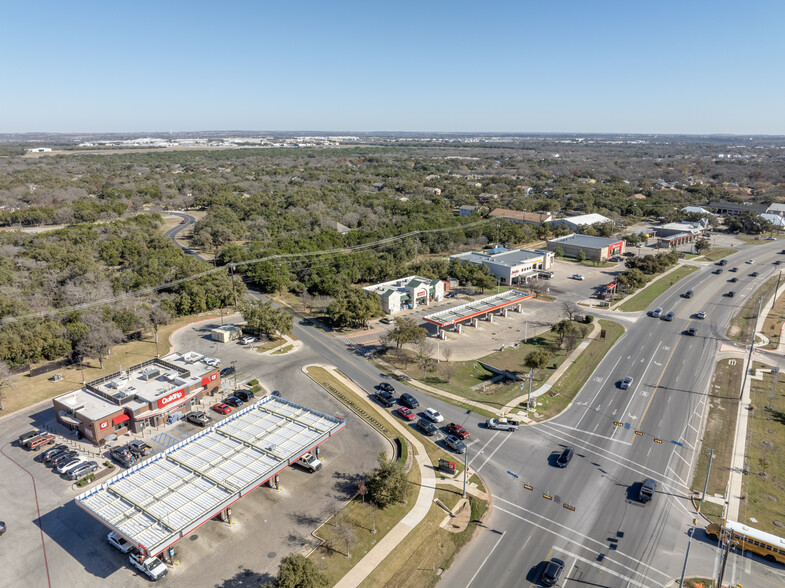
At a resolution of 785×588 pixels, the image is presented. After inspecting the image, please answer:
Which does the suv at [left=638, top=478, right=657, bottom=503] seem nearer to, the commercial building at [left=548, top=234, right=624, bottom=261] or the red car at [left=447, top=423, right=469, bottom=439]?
the red car at [left=447, top=423, right=469, bottom=439]

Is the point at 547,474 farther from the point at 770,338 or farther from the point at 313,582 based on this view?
the point at 770,338

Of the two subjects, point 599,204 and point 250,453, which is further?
point 599,204

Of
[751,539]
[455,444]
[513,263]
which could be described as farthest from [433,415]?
[513,263]

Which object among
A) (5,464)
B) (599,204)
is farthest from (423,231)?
(5,464)

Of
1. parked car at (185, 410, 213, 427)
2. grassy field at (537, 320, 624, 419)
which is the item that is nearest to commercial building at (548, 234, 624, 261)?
grassy field at (537, 320, 624, 419)

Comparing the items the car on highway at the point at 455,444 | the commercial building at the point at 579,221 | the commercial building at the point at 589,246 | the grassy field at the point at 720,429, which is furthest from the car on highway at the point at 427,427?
the commercial building at the point at 579,221

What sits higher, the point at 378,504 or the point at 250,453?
the point at 250,453

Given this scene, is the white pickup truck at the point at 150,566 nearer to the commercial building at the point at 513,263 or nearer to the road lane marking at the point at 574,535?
the road lane marking at the point at 574,535
